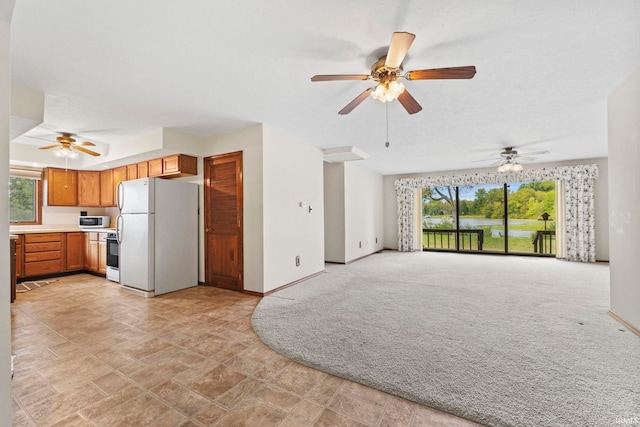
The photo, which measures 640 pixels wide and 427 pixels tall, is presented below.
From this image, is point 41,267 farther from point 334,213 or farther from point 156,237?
point 334,213

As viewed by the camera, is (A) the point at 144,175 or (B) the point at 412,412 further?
(A) the point at 144,175

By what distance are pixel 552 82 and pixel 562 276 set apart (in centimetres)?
371

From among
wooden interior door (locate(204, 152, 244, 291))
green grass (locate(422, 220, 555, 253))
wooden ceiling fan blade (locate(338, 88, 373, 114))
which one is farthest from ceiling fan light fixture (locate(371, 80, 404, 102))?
green grass (locate(422, 220, 555, 253))

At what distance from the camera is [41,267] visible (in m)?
4.73

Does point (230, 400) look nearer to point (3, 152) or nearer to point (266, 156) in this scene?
point (3, 152)

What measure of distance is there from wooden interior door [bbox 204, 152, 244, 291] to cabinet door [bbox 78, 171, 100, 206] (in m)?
3.04

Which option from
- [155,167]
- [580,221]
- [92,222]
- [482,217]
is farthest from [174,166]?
[580,221]

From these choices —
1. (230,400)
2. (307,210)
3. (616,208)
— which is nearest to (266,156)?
(307,210)

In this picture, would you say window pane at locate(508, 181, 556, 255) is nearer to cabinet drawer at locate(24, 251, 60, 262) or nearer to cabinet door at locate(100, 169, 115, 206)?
cabinet door at locate(100, 169, 115, 206)

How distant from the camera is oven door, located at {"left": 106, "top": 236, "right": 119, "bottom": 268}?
438cm

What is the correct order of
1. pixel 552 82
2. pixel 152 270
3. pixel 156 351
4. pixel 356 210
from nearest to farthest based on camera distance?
pixel 156 351 < pixel 552 82 < pixel 152 270 < pixel 356 210

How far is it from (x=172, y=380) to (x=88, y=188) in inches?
216

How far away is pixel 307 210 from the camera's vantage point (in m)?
4.67

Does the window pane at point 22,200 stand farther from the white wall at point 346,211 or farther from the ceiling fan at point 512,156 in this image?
the ceiling fan at point 512,156
